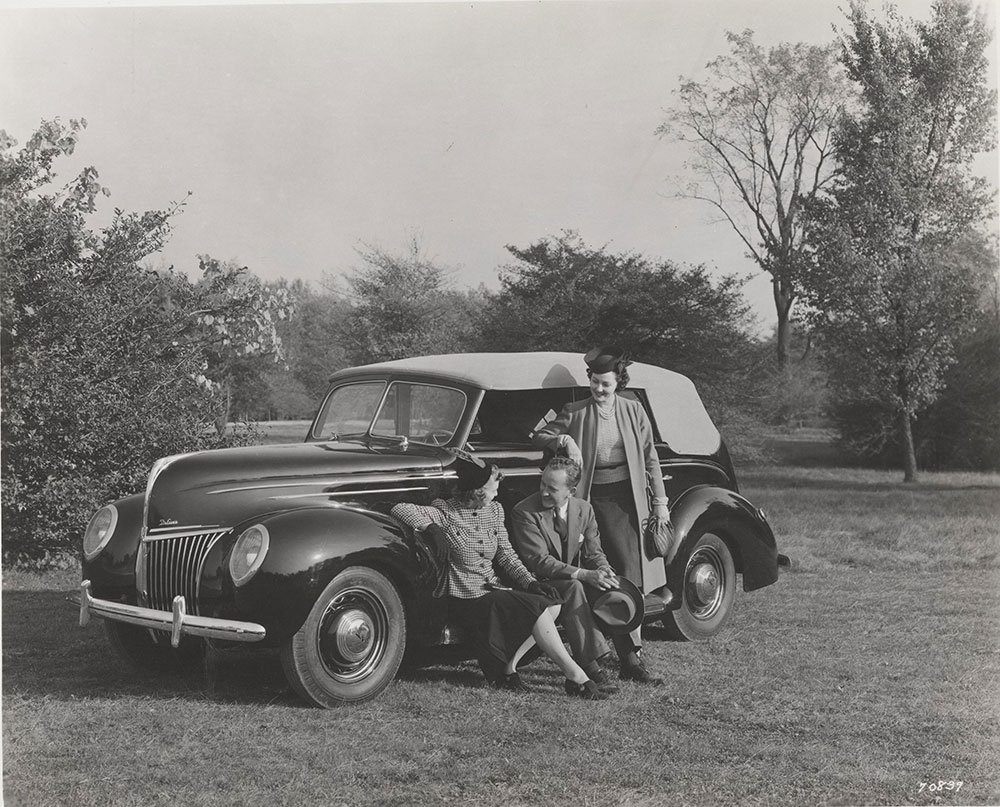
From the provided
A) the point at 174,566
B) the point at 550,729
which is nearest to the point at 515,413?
the point at 550,729

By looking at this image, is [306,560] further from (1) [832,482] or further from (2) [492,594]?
(1) [832,482]

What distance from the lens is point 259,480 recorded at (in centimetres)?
539

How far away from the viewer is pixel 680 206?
13.2 metres

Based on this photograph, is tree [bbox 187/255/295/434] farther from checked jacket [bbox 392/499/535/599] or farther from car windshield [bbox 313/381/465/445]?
checked jacket [bbox 392/499/535/599]

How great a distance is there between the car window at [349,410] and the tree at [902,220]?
10.3m

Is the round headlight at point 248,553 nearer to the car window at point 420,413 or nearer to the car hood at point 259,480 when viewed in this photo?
the car hood at point 259,480

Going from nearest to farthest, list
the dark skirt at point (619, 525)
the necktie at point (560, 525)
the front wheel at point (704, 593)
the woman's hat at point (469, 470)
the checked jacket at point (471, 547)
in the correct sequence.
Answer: the checked jacket at point (471, 547) < the necktie at point (560, 525) < the woman's hat at point (469, 470) < the dark skirt at point (619, 525) < the front wheel at point (704, 593)

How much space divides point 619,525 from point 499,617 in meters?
1.00

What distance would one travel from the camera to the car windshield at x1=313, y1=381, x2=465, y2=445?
19.8ft

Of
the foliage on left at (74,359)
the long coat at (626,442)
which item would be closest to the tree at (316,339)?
the foliage on left at (74,359)

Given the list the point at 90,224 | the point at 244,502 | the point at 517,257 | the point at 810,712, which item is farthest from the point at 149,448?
the point at 517,257

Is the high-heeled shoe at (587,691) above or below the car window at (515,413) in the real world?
below

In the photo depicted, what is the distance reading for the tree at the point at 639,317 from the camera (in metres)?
16.7

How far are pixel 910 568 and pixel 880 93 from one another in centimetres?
818
